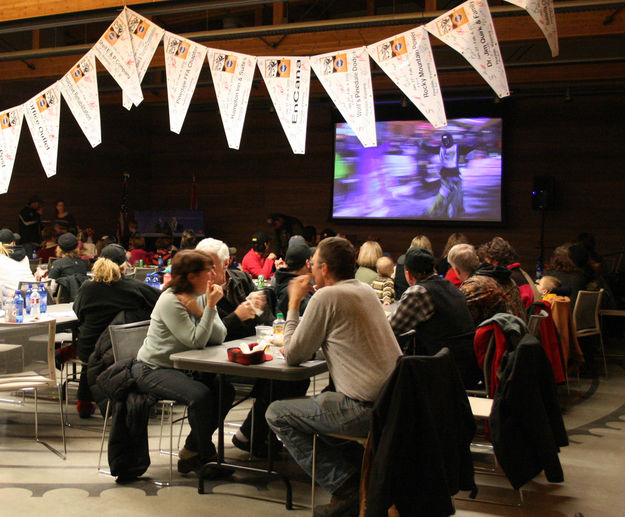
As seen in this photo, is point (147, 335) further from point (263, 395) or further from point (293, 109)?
point (293, 109)

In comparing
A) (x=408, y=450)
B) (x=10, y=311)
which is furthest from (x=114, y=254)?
(x=408, y=450)

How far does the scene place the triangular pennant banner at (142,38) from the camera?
233 inches

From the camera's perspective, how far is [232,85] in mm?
5828

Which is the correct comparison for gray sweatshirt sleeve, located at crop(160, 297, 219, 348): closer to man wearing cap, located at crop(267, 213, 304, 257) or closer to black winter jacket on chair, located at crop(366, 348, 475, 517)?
black winter jacket on chair, located at crop(366, 348, 475, 517)

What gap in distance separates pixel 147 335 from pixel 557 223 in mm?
10399

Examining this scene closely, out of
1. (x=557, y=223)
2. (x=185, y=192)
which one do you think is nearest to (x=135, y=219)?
(x=185, y=192)

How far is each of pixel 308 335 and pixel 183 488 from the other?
1188 mm

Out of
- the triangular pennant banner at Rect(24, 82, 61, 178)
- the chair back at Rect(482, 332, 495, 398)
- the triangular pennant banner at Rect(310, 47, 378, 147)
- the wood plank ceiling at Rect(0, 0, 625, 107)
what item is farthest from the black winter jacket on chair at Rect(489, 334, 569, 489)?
the triangular pennant banner at Rect(24, 82, 61, 178)

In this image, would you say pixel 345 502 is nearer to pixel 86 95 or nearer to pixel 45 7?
pixel 86 95

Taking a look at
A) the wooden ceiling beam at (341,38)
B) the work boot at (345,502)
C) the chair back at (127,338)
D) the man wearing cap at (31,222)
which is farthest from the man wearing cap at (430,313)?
the man wearing cap at (31,222)

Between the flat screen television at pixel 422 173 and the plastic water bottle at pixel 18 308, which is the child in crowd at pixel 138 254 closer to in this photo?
the flat screen television at pixel 422 173

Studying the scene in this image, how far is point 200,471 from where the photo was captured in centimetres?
358

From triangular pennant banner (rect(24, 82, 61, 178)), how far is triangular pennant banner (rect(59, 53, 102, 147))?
0.22 meters

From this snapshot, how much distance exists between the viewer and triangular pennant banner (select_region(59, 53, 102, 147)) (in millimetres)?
6285
